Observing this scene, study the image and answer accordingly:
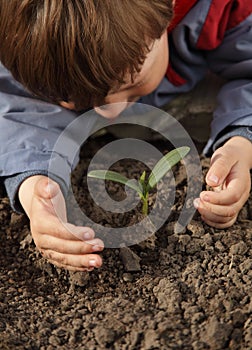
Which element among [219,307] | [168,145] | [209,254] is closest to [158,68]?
[168,145]

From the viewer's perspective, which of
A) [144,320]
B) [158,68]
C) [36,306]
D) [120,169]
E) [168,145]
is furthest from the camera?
[168,145]

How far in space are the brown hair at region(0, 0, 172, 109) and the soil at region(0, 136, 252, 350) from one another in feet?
1.38

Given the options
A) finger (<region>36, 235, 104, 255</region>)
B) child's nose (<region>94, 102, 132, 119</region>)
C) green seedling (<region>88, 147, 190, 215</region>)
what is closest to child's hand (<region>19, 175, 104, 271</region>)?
finger (<region>36, 235, 104, 255</region>)

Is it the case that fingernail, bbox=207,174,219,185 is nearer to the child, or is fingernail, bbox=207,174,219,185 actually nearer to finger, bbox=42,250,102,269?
the child

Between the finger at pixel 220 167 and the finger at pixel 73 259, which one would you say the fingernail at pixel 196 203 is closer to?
the finger at pixel 220 167

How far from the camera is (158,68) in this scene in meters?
1.88

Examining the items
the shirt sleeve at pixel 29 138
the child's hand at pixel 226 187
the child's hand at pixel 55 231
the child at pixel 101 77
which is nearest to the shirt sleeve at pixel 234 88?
the child at pixel 101 77

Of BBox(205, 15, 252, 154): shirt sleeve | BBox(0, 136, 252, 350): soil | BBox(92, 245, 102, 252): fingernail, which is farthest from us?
BBox(205, 15, 252, 154): shirt sleeve

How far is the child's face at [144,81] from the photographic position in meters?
1.73

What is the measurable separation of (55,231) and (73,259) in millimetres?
89

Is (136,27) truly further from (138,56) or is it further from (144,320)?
(144,320)

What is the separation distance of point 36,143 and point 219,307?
73 centimetres

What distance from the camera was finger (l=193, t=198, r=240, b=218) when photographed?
1687 millimetres

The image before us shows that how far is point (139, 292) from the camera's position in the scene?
1590mm
